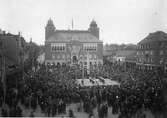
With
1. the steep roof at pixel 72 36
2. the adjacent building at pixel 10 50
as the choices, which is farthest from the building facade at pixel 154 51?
the adjacent building at pixel 10 50

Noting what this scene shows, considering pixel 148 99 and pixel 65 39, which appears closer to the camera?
pixel 148 99

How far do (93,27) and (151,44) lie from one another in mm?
21791

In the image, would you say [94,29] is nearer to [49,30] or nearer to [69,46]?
[69,46]

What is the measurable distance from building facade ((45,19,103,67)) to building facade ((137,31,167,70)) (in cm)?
1383

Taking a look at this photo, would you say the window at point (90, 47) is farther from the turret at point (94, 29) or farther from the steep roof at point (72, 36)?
the turret at point (94, 29)

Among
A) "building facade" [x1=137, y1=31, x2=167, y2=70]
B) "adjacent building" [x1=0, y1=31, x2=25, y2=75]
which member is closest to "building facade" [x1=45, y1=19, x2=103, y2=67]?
"building facade" [x1=137, y1=31, x2=167, y2=70]

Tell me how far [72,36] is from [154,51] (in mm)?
25553

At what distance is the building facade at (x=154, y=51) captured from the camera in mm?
42719

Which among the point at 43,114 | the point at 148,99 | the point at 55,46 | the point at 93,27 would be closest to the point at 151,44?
the point at 93,27

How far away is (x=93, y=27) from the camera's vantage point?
62438 millimetres

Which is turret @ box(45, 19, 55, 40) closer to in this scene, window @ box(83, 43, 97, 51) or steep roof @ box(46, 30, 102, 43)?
steep roof @ box(46, 30, 102, 43)

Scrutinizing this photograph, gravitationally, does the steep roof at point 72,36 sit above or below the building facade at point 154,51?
above

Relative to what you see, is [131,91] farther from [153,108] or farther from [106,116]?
[106,116]

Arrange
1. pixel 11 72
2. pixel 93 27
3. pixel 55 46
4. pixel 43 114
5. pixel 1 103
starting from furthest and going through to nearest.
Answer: pixel 93 27
pixel 55 46
pixel 11 72
pixel 1 103
pixel 43 114
